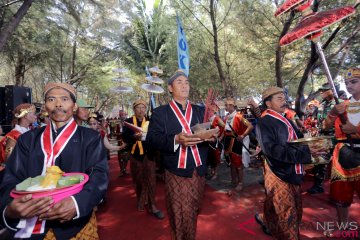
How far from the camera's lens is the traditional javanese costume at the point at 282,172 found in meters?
2.68

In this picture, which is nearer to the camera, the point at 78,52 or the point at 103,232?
the point at 103,232

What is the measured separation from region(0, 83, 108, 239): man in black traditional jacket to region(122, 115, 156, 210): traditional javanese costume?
2643 millimetres

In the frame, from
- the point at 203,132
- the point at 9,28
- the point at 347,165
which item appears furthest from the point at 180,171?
the point at 9,28

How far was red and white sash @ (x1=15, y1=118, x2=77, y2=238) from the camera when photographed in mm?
1678

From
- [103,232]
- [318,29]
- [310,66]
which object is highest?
[310,66]

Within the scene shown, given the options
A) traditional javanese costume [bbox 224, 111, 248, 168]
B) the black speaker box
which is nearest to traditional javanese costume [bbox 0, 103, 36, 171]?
traditional javanese costume [bbox 224, 111, 248, 168]

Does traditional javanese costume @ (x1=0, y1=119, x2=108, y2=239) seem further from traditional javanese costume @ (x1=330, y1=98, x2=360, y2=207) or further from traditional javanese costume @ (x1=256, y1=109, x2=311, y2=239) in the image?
traditional javanese costume @ (x1=330, y1=98, x2=360, y2=207)

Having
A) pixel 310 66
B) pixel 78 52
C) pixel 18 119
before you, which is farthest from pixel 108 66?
pixel 18 119

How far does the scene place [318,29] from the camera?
252cm

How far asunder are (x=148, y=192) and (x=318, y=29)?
3.80m

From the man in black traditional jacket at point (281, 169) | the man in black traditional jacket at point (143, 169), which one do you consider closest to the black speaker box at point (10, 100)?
the man in black traditional jacket at point (143, 169)

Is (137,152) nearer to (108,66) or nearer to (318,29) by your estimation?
(318,29)

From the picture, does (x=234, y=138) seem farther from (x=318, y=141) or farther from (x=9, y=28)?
(x=9, y=28)

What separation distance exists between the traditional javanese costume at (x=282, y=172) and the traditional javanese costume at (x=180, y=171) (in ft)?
2.57
